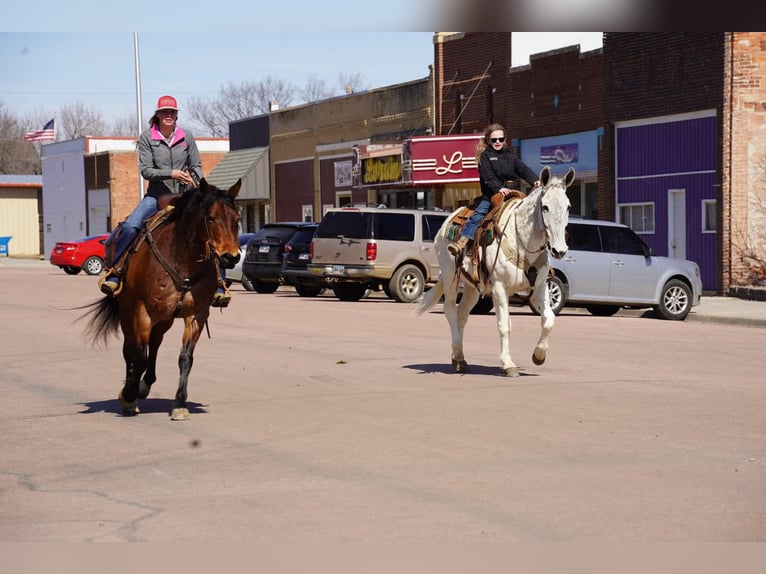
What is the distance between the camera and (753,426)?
434 inches

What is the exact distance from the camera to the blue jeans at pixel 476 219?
1532cm

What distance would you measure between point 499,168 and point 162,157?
4301 millimetres

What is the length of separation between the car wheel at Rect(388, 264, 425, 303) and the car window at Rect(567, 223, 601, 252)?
5.69m

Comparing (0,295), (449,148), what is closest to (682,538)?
(0,295)

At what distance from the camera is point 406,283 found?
3128 cm

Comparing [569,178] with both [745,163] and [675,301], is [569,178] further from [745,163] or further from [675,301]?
[745,163]

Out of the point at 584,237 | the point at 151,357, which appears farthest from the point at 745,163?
the point at 151,357

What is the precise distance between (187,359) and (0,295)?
23658mm

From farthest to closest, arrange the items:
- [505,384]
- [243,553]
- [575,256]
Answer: [575,256] < [505,384] < [243,553]

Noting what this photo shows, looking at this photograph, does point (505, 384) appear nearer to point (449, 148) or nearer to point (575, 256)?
point (575, 256)

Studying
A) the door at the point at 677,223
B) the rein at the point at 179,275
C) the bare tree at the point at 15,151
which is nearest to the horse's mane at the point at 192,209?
the rein at the point at 179,275

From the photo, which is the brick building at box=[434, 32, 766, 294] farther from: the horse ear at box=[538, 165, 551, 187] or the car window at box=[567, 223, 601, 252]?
the horse ear at box=[538, 165, 551, 187]

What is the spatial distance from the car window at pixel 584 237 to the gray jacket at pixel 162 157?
14648 mm

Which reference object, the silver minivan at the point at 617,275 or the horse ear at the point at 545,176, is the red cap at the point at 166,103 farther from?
the silver minivan at the point at 617,275
